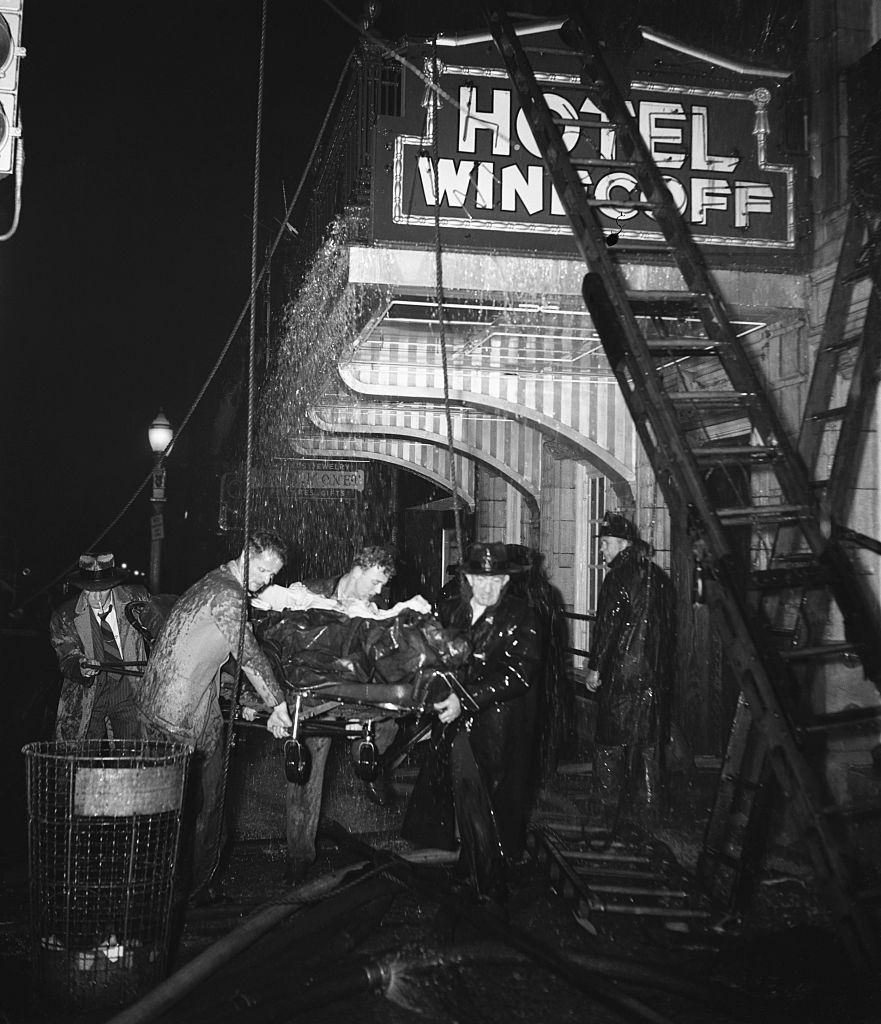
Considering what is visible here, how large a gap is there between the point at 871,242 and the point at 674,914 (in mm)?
4321

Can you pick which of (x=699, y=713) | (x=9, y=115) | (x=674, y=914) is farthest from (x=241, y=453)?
(x=674, y=914)

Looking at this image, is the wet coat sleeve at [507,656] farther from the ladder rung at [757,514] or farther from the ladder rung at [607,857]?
the ladder rung at [757,514]

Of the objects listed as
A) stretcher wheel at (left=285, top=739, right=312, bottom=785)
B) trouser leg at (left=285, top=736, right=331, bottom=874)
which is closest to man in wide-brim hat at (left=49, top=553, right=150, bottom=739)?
trouser leg at (left=285, top=736, right=331, bottom=874)

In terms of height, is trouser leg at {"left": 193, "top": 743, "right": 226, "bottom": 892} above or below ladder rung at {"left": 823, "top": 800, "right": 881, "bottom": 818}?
below

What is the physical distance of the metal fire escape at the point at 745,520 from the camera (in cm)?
432

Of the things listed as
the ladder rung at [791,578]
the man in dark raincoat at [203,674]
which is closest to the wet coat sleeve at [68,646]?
the man in dark raincoat at [203,674]

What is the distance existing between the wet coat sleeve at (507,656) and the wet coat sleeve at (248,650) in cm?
115

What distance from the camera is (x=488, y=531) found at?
15172mm

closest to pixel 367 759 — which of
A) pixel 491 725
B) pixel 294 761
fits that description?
pixel 294 761

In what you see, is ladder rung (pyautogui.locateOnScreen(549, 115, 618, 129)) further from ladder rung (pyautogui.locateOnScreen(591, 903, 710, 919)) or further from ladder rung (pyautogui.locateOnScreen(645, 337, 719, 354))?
ladder rung (pyautogui.locateOnScreen(591, 903, 710, 919))

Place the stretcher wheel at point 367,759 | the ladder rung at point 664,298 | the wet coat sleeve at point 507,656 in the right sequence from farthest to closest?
1. the wet coat sleeve at point 507,656
2. the stretcher wheel at point 367,759
3. the ladder rung at point 664,298

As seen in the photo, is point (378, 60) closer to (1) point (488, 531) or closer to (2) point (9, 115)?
(2) point (9, 115)

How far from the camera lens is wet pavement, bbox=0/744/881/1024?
12.9ft

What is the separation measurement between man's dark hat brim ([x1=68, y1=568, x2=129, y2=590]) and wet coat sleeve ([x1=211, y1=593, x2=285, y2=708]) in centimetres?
217
